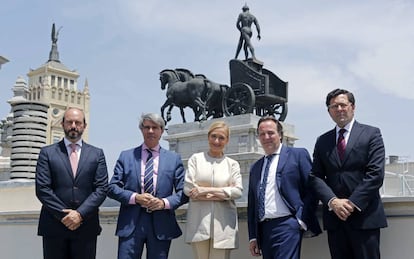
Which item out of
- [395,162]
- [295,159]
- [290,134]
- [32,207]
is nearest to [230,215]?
[295,159]

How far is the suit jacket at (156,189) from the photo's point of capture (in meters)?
3.53

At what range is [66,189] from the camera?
360cm

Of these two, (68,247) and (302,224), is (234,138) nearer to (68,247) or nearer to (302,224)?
(68,247)

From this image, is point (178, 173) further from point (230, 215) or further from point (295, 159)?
point (295, 159)

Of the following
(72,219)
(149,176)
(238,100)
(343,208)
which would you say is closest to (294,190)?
(343,208)

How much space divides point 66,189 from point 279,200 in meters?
1.32

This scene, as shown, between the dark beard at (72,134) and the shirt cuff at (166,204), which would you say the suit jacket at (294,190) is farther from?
the dark beard at (72,134)


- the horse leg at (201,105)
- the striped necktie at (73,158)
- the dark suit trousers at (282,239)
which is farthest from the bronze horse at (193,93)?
the dark suit trousers at (282,239)

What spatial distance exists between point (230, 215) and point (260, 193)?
27cm

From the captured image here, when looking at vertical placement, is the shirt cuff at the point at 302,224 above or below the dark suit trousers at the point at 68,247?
above

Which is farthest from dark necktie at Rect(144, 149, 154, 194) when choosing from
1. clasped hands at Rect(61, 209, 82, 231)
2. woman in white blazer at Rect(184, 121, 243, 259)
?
clasped hands at Rect(61, 209, 82, 231)

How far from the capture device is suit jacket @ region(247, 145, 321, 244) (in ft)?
10.6

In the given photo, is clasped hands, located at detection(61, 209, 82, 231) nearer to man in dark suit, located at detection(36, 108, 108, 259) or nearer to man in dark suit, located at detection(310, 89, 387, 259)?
man in dark suit, located at detection(36, 108, 108, 259)

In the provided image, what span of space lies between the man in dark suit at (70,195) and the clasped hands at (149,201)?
0.99 feet
